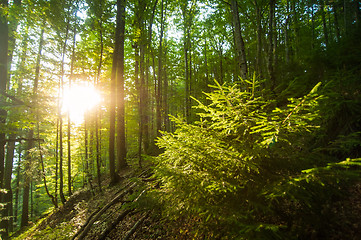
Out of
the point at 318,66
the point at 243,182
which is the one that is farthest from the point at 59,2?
the point at 318,66

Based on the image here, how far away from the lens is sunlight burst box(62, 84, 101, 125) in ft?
30.3

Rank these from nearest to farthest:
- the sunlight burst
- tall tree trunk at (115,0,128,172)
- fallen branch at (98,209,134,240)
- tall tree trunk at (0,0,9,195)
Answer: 1. fallen branch at (98,209,134,240)
2. tall tree trunk at (115,0,128,172)
3. tall tree trunk at (0,0,9,195)
4. the sunlight burst

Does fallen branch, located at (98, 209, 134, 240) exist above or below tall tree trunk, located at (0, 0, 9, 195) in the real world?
below

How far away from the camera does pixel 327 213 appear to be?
1.72m

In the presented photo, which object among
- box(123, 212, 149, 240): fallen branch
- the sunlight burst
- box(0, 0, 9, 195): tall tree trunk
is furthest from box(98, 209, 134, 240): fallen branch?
box(0, 0, 9, 195): tall tree trunk

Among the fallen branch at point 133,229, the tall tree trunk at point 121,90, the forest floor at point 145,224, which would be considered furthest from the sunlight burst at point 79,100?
the fallen branch at point 133,229

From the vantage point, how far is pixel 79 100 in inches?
397

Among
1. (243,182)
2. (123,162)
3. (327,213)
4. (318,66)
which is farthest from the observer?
(123,162)

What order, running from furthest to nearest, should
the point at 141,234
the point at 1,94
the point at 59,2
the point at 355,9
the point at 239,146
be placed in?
the point at 355,9, the point at 59,2, the point at 1,94, the point at 141,234, the point at 239,146

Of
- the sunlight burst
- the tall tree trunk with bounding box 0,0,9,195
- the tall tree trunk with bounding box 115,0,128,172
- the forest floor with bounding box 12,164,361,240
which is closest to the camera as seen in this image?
the forest floor with bounding box 12,164,361,240

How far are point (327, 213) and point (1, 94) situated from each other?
11.3 m

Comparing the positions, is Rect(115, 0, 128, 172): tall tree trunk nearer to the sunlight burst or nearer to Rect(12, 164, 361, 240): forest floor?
the sunlight burst

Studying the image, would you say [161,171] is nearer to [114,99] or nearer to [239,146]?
[239,146]

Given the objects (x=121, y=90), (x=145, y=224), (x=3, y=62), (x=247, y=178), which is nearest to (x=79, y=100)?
(x=3, y=62)
